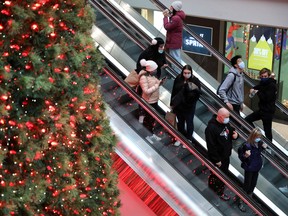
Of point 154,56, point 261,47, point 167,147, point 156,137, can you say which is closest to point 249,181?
point 167,147

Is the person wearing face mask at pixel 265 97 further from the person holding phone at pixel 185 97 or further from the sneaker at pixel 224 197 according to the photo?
the sneaker at pixel 224 197

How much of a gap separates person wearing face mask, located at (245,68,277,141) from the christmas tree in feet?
17.2

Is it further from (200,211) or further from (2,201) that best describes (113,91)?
(2,201)

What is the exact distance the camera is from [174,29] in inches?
514

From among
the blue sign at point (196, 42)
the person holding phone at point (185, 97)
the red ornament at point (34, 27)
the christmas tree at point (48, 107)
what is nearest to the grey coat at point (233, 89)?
the person holding phone at point (185, 97)

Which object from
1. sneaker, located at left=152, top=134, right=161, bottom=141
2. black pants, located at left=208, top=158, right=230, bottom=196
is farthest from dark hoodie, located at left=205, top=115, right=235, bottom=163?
sneaker, located at left=152, top=134, right=161, bottom=141

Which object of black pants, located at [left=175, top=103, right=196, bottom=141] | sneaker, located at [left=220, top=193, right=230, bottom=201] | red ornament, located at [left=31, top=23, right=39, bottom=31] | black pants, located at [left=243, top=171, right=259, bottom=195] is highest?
red ornament, located at [left=31, top=23, right=39, bottom=31]

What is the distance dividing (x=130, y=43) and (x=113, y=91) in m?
2.09

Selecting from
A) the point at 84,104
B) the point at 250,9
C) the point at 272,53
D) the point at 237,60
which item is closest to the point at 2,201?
the point at 84,104

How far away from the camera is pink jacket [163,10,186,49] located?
42.5ft

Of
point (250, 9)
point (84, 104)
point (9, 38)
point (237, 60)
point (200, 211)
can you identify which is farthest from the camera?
A: point (250, 9)

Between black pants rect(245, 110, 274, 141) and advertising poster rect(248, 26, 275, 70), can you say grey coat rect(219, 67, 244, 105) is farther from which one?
advertising poster rect(248, 26, 275, 70)

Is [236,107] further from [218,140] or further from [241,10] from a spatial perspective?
[241,10]

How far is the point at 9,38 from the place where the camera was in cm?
577
